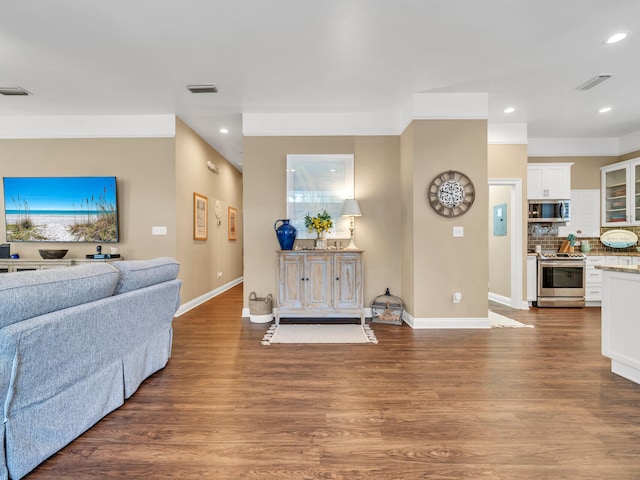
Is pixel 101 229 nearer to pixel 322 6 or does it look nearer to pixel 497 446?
pixel 322 6

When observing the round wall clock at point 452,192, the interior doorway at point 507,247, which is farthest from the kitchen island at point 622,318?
the interior doorway at point 507,247

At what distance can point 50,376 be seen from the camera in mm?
1469

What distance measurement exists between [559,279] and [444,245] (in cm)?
255

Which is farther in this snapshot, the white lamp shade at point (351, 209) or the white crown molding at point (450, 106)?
the white lamp shade at point (351, 209)

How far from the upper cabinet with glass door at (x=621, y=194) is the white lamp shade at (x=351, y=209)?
4.51 meters

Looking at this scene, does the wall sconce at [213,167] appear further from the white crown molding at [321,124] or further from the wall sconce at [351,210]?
the wall sconce at [351,210]

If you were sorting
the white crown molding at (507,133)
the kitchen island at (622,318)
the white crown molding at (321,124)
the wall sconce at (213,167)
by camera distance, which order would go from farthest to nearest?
the wall sconce at (213,167) → the white crown molding at (507,133) → the white crown molding at (321,124) → the kitchen island at (622,318)

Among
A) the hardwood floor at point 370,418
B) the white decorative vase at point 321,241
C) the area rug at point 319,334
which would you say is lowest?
the area rug at point 319,334

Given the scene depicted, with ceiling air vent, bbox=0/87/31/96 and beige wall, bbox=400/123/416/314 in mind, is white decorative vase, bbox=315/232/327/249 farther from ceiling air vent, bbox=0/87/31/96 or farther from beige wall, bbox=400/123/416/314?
ceiling air vent, bbox=0/87/31/96

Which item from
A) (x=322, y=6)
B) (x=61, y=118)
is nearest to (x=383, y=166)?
(x=322, y=6)

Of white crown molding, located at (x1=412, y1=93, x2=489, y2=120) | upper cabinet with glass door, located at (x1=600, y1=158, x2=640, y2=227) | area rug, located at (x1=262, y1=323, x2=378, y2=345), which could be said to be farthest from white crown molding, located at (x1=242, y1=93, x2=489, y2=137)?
upper cabinet with glass door, located at (x1=600, y1=158, x2=640, y2=227)

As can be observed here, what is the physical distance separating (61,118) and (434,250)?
534 centimetres

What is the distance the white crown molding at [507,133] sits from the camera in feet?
15.6

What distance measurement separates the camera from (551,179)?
A: 5.14 m
